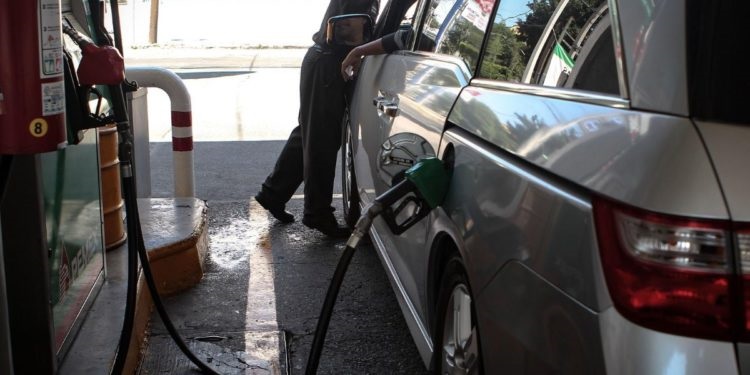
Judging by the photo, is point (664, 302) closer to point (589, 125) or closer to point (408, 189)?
point (589, 125)

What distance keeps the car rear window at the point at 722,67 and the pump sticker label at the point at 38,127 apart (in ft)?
5.44

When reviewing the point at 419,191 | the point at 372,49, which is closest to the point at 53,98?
the point at 419,191

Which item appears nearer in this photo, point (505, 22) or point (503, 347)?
point (503, 347)

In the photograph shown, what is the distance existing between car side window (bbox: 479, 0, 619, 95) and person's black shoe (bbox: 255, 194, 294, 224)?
3194 mm

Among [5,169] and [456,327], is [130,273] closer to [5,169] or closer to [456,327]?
[5,169]

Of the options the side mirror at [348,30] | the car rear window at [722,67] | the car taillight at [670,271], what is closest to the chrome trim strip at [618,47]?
the car rear window at [722,67]

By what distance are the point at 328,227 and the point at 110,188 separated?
1579 millimetres

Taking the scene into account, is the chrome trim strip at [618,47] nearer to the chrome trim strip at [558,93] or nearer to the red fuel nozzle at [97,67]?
the chrome trim strip at [558,93]

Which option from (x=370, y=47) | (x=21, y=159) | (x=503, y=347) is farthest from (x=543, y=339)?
(x=370, y=47)

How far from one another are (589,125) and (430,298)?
1356 millimetres

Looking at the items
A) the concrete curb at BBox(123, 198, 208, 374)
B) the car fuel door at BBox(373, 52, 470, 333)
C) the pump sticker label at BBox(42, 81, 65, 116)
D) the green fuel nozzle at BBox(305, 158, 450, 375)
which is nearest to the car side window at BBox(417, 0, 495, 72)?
the car fuel door at BBox(373, 52, 470, 333)

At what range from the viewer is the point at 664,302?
164cm

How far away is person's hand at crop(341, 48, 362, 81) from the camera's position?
4988 mm

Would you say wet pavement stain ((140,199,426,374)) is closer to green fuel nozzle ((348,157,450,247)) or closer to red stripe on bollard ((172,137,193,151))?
red stripe on bollard ((172,137,193,151))
